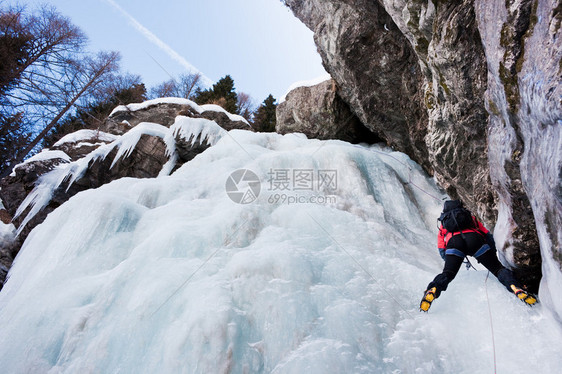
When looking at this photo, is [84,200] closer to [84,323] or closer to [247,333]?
[84,323]

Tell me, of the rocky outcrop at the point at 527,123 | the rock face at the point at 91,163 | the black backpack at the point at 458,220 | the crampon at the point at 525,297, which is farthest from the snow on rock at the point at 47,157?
the crampon at the point at 525,297

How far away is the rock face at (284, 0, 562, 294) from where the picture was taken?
1585 millimetres

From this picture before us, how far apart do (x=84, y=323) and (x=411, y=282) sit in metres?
3.01

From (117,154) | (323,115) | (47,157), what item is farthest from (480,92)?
(47,157)

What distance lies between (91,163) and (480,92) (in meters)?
7.18

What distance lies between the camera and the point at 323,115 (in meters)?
7.59

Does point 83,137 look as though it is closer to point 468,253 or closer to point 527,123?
point 468,253

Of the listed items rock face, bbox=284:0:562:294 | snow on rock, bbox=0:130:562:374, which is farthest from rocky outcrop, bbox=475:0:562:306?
snow on rock, bbox=0:130:562:374

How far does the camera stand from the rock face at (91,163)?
5352 mm

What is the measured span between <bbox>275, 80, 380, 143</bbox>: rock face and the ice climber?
5.11 meters

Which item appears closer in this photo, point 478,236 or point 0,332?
point 0,332

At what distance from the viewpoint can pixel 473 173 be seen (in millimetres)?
3531

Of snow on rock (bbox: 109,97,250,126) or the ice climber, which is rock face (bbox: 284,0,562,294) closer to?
the ice climber

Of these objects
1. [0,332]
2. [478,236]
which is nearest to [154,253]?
[0,332]
